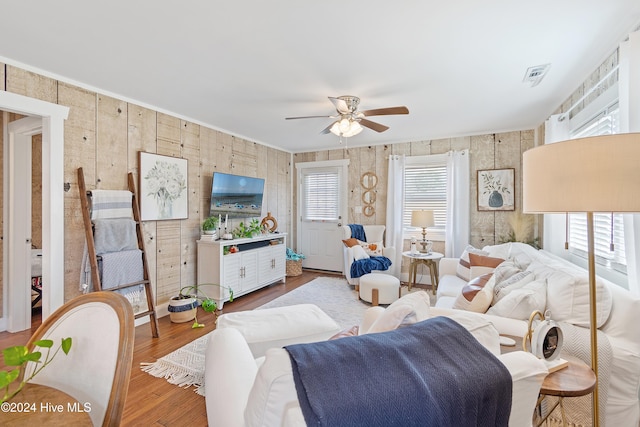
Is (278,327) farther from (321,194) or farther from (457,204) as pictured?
(321,194)

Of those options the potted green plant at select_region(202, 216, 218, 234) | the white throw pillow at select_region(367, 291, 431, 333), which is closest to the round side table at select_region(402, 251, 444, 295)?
the potted green plant at select_region(202, 216, 218, 234)

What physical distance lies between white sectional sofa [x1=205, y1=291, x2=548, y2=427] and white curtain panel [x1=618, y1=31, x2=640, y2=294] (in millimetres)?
1343

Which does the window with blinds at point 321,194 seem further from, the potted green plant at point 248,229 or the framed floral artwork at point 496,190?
the framed floral artwork at point 496,190

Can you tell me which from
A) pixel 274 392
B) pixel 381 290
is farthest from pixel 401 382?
pixel 381 290

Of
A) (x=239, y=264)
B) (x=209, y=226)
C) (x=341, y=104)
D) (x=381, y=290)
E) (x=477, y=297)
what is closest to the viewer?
(x=477, y=297)

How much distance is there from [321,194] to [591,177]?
4774mm

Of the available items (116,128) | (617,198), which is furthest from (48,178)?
(617,198)

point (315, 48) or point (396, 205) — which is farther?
point (396, 205)

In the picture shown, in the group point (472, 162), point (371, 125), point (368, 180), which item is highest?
point (371, 125)

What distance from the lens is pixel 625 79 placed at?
5.58ft

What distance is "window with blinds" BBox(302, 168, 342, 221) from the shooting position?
562cm

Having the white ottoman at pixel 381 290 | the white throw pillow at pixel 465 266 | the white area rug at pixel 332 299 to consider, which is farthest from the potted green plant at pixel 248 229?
the white throw pillow at pixel 465 266

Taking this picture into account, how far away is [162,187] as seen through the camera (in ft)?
11.3

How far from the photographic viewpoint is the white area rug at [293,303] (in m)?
2.22
